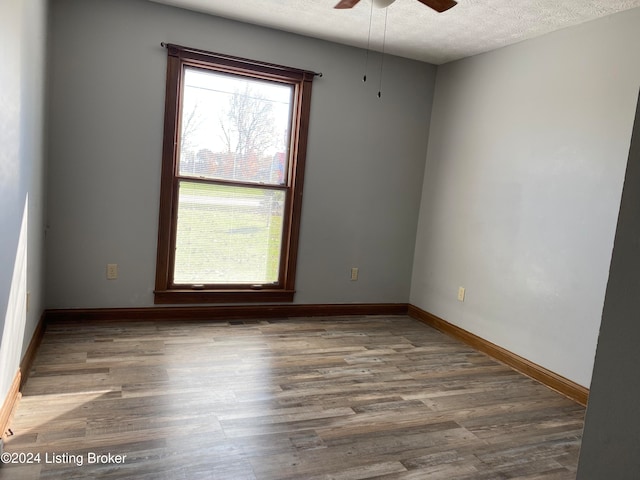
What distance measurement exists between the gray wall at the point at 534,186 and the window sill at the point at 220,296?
139cm

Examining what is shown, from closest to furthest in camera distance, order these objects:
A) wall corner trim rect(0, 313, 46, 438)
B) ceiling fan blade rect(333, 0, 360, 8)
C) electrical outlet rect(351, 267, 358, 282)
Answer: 1. wall corner trim rect(0, 313, 46, 438)
2. ceiling fan blade rect(333, 0, 360, 8)
3. electrical outlet rect(351, 267, 358, 282)

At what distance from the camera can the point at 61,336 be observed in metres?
3.17

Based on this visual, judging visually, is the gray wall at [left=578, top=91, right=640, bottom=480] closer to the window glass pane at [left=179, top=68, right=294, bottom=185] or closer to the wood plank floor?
the wood plank floor

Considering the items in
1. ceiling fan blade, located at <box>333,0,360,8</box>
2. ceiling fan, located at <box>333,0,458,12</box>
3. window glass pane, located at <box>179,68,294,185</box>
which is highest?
ceiling fan blade, located at <box>333,0,360,8</box>

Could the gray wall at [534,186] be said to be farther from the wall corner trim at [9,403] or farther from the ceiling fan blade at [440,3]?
the wall corner trim at [9,403]

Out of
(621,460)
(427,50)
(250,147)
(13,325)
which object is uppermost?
(427,50)

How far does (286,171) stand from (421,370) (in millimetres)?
1964

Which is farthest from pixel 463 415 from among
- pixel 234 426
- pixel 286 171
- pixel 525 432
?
pixel 286 171

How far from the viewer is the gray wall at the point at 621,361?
2.79 feet

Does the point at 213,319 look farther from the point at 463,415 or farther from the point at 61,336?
the point at 463,415

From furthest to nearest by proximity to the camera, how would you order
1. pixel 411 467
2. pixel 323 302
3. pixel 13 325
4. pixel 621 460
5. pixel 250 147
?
1. pixel 323 302
2. pixel 250 147
3. pixel 13 325
4. pixel 411 467
5. pixel 621 460

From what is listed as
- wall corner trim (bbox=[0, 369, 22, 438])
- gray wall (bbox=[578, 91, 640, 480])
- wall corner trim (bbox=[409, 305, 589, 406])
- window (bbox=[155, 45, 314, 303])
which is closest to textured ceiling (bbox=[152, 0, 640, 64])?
window (bbox=[155, 45, 314, 303])

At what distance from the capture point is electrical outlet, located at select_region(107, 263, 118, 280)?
3.54 metres

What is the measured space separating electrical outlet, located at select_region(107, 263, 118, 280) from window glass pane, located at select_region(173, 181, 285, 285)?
0.44m
